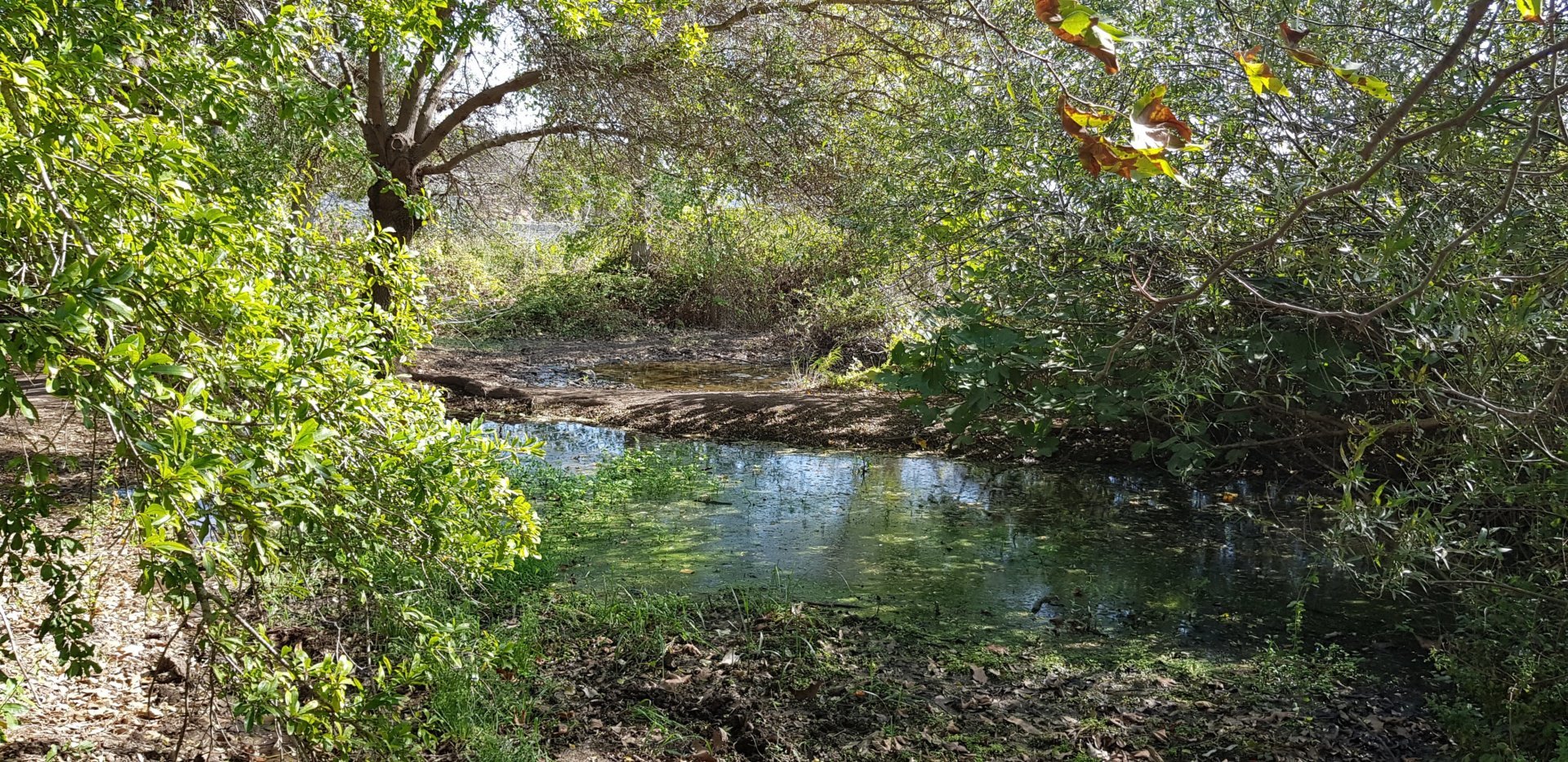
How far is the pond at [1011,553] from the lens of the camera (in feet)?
14.0

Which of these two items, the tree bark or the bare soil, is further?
the tree bark

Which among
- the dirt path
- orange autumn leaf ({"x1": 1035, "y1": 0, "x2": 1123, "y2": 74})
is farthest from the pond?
orange autumn leaf ({"x1": 1035, "y1": 0, "x2": 1123, "y2": 74})

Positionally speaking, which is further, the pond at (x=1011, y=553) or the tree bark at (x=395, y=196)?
the tree bark at (x=395, y=196)

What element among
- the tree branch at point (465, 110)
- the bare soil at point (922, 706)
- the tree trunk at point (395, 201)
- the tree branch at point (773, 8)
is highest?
the tree branch at point (773, 8)

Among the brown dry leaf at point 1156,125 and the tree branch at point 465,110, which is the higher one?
the tree branch at point 465,110

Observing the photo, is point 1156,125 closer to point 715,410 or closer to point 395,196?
point 715,410

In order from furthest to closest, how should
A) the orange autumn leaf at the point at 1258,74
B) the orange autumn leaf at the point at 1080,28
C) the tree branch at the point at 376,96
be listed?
1. the tree branch at the point at 376,96
2. the orange autumn leaf at the point at 1258,74
3. the orange autumn leaf at the point at 1080,28

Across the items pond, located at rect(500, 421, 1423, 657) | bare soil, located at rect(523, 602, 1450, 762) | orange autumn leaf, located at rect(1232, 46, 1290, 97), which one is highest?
orange autumn leaf, located at rect(1232, 46, 1290, 97)

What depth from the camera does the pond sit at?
14.0ft

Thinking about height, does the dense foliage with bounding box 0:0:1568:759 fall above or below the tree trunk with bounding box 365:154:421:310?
below

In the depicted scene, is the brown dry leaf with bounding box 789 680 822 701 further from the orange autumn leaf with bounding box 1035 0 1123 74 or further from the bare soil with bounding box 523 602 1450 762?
the orange autumn leaf with bounding box 1035 0 1123 74

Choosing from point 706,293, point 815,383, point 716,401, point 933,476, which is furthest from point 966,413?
point 706,293

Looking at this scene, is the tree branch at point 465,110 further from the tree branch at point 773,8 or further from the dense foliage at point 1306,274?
the dense foliage at point 1306,274

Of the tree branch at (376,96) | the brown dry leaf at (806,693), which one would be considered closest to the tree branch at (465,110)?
the tree branch at (376,96)
